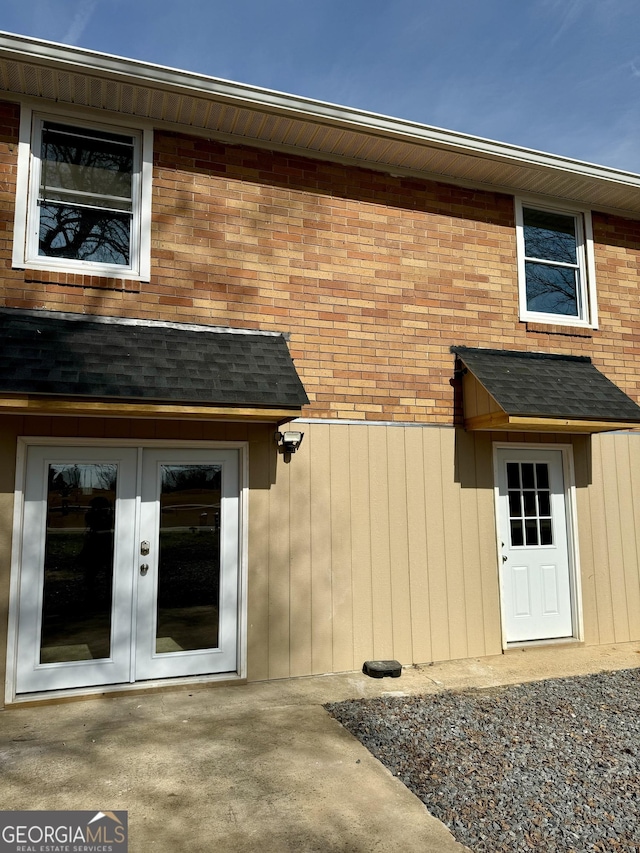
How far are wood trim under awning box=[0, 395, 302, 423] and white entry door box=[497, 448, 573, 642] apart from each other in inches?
123

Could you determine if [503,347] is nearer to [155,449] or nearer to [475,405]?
[475,405]

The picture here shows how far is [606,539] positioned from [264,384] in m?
4.83

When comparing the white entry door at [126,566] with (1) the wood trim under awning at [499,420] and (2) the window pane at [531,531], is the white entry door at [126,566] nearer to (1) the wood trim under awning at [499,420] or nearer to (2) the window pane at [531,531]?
(1) the wood trim under awning at [499,420]

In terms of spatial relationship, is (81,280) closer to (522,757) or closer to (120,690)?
(120,690)

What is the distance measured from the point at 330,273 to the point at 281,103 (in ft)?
5.74

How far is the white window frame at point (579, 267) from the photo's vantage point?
24.1ft

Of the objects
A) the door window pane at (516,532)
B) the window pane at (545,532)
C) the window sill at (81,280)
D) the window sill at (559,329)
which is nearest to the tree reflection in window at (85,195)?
the window sill at (81,280)

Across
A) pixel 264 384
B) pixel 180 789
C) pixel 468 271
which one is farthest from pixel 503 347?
pixel 180 789

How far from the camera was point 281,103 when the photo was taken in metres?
5.89

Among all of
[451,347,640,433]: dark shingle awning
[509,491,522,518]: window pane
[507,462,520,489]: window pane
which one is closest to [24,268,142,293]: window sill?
[451,347,640,433]: dark shingle awning

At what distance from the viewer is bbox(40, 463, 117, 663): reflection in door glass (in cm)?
520

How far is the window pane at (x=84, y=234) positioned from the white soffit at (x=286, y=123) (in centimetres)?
105

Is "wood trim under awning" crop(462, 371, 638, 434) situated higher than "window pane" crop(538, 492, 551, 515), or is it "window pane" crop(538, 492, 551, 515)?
"wood trim under awning" crop(462, 371, 638, 434)

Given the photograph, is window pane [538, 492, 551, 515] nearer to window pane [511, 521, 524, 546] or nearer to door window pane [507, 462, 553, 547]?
door window pane [507, 462, 553, 547]
